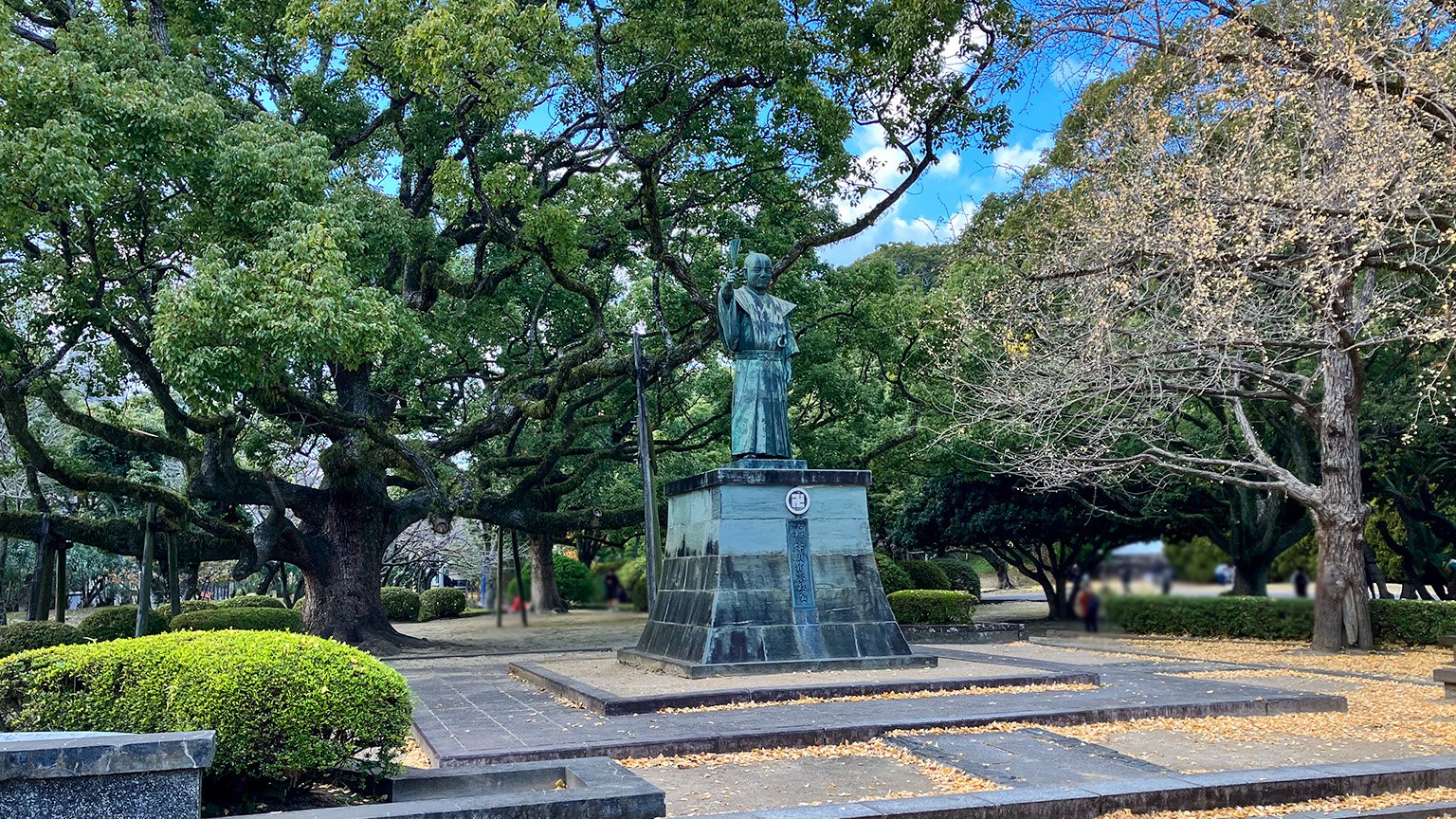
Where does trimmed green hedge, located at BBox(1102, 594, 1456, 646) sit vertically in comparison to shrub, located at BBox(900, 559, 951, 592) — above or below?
below

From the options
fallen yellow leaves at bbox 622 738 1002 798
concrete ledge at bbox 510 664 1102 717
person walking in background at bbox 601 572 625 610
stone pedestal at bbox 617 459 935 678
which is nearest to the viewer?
fallen yellow leaves at bbox 622 738 1002 798

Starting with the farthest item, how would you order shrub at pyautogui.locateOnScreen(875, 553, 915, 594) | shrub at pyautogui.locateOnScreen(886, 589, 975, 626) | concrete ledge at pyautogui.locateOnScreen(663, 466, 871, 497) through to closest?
shrub at pyautogui.locateOnScreen(875, 553, 915, 594)
shrub at pyautogui.locateOnScreen(886, 589, 975, 626)
concrete ledge at pyautogui.locateOnScreen(663, 466, 871, 497)

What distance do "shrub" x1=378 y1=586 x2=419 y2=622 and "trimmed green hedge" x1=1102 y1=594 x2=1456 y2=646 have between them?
856 inches

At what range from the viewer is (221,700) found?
17.3 feet

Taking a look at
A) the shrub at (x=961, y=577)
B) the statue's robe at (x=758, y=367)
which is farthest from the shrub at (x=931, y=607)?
the shrub at (x=961, y=577)

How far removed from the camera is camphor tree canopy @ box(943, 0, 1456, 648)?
930cm

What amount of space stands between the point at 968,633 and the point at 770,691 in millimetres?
10891

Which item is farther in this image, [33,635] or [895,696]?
[33,635]

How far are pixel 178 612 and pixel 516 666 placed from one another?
26.0ft

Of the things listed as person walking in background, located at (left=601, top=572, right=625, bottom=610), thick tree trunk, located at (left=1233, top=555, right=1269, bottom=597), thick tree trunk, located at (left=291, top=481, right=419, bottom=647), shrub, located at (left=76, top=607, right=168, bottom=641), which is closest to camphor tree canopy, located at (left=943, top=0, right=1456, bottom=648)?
thick tree trunk, located at (left=1233, top=555, right=1269, bottom=597)

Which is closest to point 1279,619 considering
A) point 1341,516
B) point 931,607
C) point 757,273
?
point 1341,516

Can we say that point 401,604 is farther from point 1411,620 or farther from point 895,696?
point 1411,620

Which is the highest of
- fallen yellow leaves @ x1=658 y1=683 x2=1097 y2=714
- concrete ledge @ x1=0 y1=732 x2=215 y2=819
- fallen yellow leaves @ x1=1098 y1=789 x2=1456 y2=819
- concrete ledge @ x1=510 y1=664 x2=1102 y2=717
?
concrete ledge @ x1=0 y1=732 x2=215 y2=819

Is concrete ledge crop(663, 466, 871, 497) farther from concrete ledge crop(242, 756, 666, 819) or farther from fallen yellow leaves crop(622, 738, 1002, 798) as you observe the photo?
concrete ledge crop(242, 756, 666, 819)
